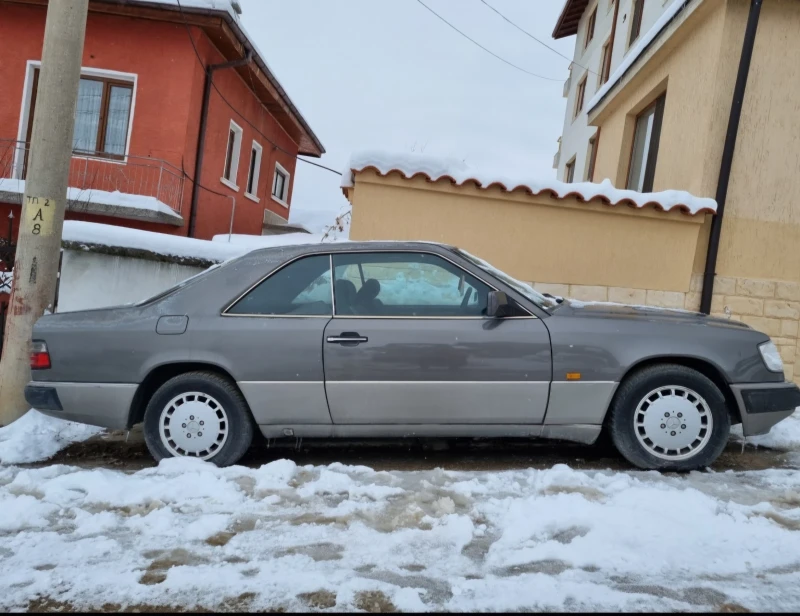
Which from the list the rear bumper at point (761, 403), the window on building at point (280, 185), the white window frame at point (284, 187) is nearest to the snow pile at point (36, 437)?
the rear bumper at point (761, 403)

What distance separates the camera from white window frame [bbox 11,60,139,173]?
12.3 metres

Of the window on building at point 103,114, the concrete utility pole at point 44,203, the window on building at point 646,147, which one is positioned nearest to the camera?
the concrete utility pole at point 44,203

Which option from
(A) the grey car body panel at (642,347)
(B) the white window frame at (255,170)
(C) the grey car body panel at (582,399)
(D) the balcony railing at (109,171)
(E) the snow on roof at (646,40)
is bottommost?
(C) the grey car body panel at (582,399)

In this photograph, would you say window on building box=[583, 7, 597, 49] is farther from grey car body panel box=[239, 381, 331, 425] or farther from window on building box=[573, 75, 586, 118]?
grey car body panel box=[239, 381, 331, 425]

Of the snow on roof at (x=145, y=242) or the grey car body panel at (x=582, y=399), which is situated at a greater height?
the snow on roof at (x=145, y=242)

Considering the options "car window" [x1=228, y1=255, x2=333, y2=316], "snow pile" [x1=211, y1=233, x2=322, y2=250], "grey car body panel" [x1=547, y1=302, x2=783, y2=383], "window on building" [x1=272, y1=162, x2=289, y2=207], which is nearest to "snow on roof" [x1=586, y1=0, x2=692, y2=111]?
"snow pile" [x1=211, y1=233, x2=322, y2=250]

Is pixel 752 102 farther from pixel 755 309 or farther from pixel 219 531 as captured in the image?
pixel 219 531

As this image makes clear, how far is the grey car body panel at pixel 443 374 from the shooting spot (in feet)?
13.8

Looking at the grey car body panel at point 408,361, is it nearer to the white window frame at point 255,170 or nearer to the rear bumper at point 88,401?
the rear bumper at point 88,401

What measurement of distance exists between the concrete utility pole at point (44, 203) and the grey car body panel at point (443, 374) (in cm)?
272

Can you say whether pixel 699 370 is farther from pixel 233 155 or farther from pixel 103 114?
pixel 233 155

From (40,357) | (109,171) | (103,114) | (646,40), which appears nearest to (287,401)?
(40,357)

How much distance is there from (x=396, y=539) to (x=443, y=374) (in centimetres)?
129

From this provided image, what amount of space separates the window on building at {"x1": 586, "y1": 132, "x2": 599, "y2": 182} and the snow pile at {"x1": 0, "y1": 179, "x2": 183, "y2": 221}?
857 cm
